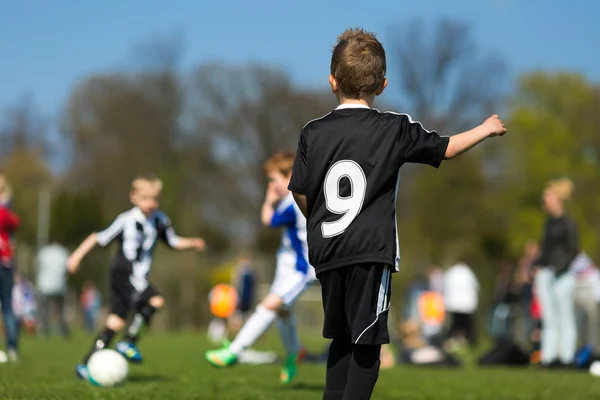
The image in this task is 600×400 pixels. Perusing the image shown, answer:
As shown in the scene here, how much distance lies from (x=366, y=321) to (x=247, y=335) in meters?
3.52

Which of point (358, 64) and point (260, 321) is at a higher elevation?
point (358, 64)

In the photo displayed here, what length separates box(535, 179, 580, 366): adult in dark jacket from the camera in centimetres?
1219

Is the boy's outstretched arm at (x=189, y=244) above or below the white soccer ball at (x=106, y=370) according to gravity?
above

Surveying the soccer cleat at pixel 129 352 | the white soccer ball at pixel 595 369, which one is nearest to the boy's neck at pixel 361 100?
the soccer cleat at pixel 129 352

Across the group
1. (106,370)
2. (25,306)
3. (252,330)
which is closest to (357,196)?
(106,370)

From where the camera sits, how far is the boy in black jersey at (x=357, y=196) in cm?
463

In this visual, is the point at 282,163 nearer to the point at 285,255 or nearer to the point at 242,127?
the point at 285,255

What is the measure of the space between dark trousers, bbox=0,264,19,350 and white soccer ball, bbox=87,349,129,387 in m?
3.88

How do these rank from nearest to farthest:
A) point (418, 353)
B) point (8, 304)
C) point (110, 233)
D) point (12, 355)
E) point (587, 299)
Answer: point (110, 233) < point (8, 304) < point (12, 355) < point (418, 353) < point (587, 299)

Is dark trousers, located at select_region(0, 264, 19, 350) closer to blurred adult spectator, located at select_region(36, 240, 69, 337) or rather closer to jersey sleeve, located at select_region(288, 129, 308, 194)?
jersey sleeve, located at select_region(288, 129, 308, 194)

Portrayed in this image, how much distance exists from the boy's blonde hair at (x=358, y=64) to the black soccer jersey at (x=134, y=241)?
438 cm

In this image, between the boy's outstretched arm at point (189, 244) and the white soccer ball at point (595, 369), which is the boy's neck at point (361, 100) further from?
the white soccer ball at point (595, 369)

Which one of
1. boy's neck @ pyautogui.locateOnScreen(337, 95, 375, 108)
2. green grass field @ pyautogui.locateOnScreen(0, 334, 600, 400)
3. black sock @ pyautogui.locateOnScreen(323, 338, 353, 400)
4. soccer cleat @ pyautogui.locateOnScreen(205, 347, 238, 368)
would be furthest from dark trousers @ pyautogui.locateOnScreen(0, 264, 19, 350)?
boy's neck @ pyautogui.locateOnScreen(337, 95, 375, 108)

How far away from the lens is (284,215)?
852 centimetres
